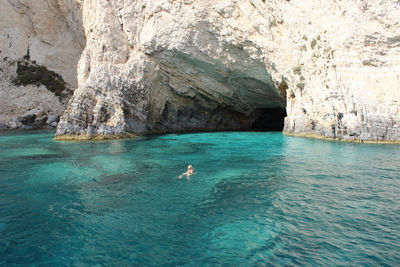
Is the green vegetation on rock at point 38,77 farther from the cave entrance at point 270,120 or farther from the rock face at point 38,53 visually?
the cave entrance at point 270,120

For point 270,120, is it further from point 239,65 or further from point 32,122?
point 32,122

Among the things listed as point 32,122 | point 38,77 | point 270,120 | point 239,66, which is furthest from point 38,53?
point 270,120

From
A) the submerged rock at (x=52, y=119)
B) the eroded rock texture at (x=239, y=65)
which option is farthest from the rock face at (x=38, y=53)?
the eroded rock texture at (x=239, y=65)

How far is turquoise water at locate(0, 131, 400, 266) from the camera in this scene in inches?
213

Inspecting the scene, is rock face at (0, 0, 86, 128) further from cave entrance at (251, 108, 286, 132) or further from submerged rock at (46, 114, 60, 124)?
cave entrance at (251, 108, 286, 132)

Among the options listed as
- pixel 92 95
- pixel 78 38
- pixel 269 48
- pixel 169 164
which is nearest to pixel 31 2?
pixel 78 38

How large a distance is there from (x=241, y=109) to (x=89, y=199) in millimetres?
28157

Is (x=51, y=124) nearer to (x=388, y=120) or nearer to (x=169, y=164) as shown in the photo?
(x=169, y=164)

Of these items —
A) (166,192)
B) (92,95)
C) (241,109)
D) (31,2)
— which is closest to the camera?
(166,192)

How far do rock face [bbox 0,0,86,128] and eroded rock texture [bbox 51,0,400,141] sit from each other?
18.9m

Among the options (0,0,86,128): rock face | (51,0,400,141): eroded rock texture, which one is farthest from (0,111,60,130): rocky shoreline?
(51,0,400,141): eroded rock texture

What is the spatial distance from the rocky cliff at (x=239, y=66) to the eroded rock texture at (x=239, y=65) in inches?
3.2

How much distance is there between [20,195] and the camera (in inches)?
356

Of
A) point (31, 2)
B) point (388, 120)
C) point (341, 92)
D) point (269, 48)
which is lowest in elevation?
point (388, 120)
